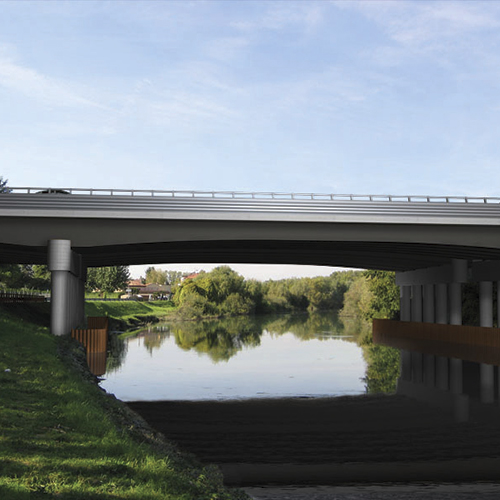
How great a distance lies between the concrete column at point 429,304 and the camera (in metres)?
56.2

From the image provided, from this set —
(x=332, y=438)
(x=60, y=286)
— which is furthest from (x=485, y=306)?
(x=332, y=438)

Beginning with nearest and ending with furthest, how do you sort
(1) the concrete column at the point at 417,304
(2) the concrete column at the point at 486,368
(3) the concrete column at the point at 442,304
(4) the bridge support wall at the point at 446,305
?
(2) the concrete column at the point at 486,368, (4) the bridge support wall at the point at 446,305, (3) the concrete column at the point at 442,304, (1) the concrete column at the point at 417,304

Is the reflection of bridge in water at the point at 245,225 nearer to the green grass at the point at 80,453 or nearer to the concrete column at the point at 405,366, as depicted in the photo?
the concrete column at the point at 405,366

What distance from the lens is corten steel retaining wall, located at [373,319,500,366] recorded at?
41088 millimetres

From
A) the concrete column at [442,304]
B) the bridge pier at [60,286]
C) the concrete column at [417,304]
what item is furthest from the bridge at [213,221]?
the concrete column at [417,304]

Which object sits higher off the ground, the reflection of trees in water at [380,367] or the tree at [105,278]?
the tree at [105,278]

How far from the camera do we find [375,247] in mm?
43188

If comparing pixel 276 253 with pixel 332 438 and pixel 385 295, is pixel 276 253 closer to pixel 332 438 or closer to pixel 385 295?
pixel 385 295

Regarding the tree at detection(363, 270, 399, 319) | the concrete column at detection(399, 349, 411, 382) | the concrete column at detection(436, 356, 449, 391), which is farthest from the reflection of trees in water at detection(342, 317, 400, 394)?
the tree at detection(363, 270, 399, 319)

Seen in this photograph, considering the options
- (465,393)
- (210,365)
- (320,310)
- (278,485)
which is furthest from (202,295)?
(278,485)

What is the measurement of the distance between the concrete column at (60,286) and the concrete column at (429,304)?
3361 centimetres

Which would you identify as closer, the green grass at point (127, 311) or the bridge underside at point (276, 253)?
the bridge underside at point (276, 253)

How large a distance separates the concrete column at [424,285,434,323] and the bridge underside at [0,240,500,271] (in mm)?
2262

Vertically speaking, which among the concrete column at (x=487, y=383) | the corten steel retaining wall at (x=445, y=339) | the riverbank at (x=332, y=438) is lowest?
the riverbank at (x=332, y=438)
